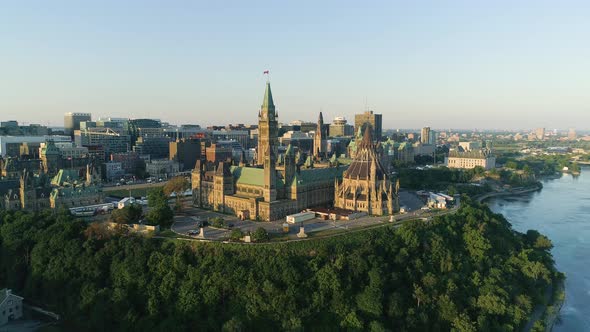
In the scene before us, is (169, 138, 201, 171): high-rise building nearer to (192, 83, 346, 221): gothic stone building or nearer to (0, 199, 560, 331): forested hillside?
(192, 83, 346, 221): gothic stone building

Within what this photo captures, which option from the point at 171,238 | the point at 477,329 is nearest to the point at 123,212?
the point at 171,238

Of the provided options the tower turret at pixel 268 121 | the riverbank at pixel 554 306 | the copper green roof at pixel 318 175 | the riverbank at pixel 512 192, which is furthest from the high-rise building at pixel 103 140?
the riverbank at pixel 554 306

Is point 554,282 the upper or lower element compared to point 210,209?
lower

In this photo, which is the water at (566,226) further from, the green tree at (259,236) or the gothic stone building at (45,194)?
the gothic stone building at (45,194)

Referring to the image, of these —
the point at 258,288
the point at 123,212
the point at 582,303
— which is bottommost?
the point at 582,303

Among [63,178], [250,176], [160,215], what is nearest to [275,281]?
[160,215]

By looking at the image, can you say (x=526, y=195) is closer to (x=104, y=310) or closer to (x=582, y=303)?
(x=582, y=303)
